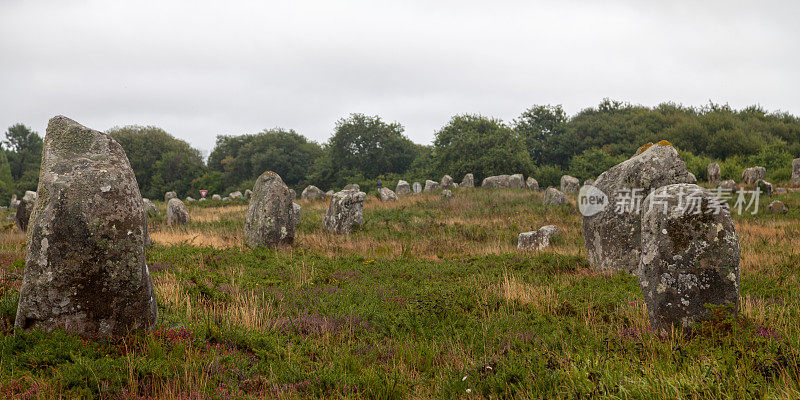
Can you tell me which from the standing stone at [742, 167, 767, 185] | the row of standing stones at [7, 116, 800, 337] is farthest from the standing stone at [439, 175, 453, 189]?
the row of standing stones at [7, 116, 800, 337]

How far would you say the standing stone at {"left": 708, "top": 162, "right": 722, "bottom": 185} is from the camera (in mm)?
29047

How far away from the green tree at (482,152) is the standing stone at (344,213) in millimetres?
21841

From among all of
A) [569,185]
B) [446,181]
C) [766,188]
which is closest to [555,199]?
[569,185]

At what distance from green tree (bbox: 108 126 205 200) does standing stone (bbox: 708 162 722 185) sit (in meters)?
52.0

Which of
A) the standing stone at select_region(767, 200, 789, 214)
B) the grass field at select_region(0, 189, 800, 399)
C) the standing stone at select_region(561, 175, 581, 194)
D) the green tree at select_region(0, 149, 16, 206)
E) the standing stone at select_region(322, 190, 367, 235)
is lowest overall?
the grass field at select_region(0, 189, 800, 399)

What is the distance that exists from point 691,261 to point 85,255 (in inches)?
255

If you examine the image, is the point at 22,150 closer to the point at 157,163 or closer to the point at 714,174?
the point at 157,163

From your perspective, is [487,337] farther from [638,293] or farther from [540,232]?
[540,232]

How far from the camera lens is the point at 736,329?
14.6 feet

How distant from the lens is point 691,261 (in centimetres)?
493

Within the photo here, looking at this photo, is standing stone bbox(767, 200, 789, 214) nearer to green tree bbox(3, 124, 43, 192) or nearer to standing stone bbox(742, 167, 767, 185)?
standing stone bbox(742, 167, 767, 185)

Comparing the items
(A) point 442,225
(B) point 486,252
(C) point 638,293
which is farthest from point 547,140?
(C) point 638,293

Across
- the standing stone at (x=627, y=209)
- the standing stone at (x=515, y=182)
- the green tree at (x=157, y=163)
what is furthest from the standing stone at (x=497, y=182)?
the green tree at (x=157, y=163)

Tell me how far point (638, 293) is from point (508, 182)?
26487 mm
